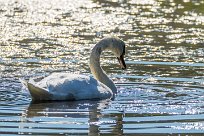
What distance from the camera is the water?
11.4 metres

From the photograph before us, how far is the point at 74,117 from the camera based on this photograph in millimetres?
11789

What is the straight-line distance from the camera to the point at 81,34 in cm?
2100

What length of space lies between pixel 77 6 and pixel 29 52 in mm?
10095

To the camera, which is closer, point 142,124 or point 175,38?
point 142,124

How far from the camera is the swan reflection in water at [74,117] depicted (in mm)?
10969

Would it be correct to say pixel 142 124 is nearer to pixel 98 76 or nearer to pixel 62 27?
pixel 98 76

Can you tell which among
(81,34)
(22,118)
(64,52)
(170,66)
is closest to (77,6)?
(81,34)

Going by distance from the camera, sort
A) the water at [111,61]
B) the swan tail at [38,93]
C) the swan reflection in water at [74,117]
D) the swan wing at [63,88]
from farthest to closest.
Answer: the swan wing at [63,88] < the swan tail at [38,93] < the water at [111,61] < the swan reflection in water at [74,117]

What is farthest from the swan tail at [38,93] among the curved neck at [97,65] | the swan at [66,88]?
the curved neck at [97,65]

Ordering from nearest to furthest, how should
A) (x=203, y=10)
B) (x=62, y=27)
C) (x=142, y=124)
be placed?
1. (x=142, y=124)
2. (x=62, y=27)
3. (x=203, y=10)

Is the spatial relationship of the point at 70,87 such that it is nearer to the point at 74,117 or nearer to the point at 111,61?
the point at 74,117

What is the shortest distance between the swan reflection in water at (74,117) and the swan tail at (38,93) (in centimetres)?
12

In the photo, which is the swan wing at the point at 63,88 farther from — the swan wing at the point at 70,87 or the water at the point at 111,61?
the water at the point at 111,61

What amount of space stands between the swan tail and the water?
17 centimetres
